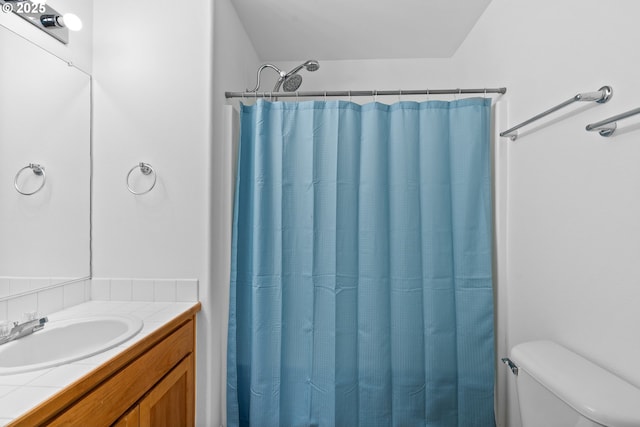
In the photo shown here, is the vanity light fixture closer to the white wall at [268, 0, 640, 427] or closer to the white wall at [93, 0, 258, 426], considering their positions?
the white wall at [93, 0, 258, 426]

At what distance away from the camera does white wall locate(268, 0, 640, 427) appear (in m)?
0.93

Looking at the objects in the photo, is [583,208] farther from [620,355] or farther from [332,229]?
[332,229]

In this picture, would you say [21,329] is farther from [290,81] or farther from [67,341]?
[290,81]

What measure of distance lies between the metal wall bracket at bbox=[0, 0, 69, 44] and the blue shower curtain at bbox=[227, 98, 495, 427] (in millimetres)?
881

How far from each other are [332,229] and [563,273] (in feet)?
3.13

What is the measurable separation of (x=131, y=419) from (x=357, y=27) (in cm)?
227

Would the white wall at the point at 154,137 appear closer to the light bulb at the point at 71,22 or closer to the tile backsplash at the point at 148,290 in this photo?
the tile backsplash at the point at 148,290

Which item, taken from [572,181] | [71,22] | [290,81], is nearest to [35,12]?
[71,22]

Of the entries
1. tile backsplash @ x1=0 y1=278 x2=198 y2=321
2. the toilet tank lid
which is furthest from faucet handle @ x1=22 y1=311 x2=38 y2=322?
the toilet tank lid

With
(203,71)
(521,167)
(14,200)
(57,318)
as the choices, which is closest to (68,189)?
(14,200)

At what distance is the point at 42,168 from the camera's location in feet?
4.41

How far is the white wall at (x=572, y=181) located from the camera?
93 centimetres

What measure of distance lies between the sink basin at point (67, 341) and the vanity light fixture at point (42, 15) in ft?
3.82

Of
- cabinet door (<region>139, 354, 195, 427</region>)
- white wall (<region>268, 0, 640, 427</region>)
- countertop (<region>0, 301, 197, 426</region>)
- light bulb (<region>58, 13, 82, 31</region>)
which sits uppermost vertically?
light bulb (<region>58, 13, 82, 31</region>)
